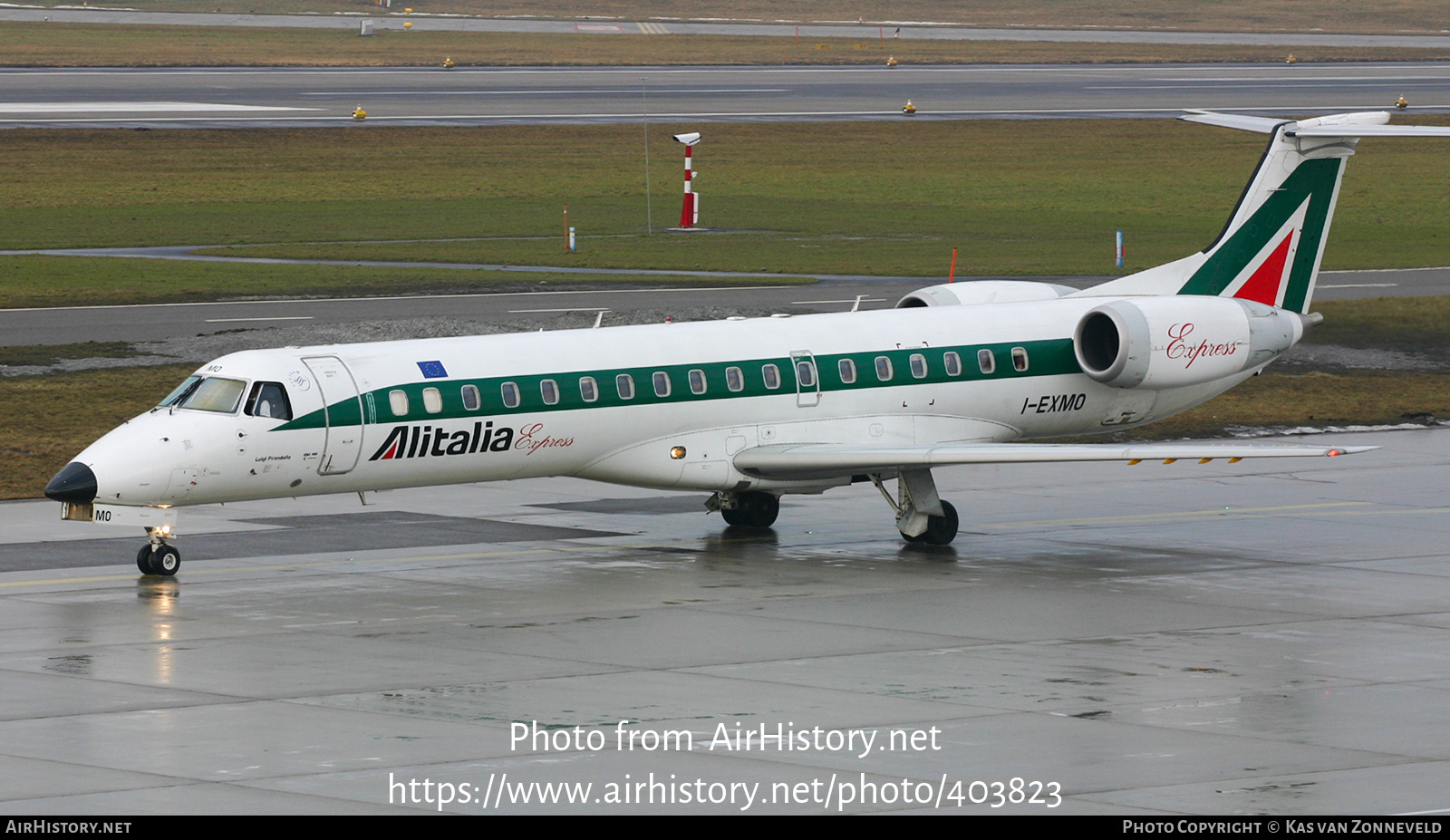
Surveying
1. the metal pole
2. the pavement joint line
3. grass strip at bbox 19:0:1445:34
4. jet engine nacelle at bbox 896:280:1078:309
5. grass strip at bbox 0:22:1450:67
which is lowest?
the pavement joint line

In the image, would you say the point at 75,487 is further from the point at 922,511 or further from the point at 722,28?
the point at 722,28

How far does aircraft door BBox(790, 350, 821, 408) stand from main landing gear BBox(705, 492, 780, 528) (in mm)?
1930

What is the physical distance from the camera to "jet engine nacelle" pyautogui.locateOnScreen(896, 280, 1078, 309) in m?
29.7

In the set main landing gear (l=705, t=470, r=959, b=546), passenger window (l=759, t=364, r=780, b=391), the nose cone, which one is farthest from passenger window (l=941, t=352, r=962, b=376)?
the nose cone

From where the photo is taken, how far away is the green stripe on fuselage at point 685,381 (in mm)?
23781

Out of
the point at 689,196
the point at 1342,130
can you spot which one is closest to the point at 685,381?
the point at 1342,130

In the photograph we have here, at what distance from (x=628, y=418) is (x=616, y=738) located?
9.33 meters

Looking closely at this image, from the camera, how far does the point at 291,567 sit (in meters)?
24.7

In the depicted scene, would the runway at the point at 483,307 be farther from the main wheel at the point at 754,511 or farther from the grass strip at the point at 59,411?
the main wheel at the point at 754,511

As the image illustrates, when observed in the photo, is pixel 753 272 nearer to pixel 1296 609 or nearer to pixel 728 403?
pixel 728 403

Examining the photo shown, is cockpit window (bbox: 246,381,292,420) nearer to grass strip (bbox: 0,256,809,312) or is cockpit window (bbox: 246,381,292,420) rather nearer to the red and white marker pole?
grass strip (bbox: 0,256,809,312)

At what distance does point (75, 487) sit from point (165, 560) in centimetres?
155
